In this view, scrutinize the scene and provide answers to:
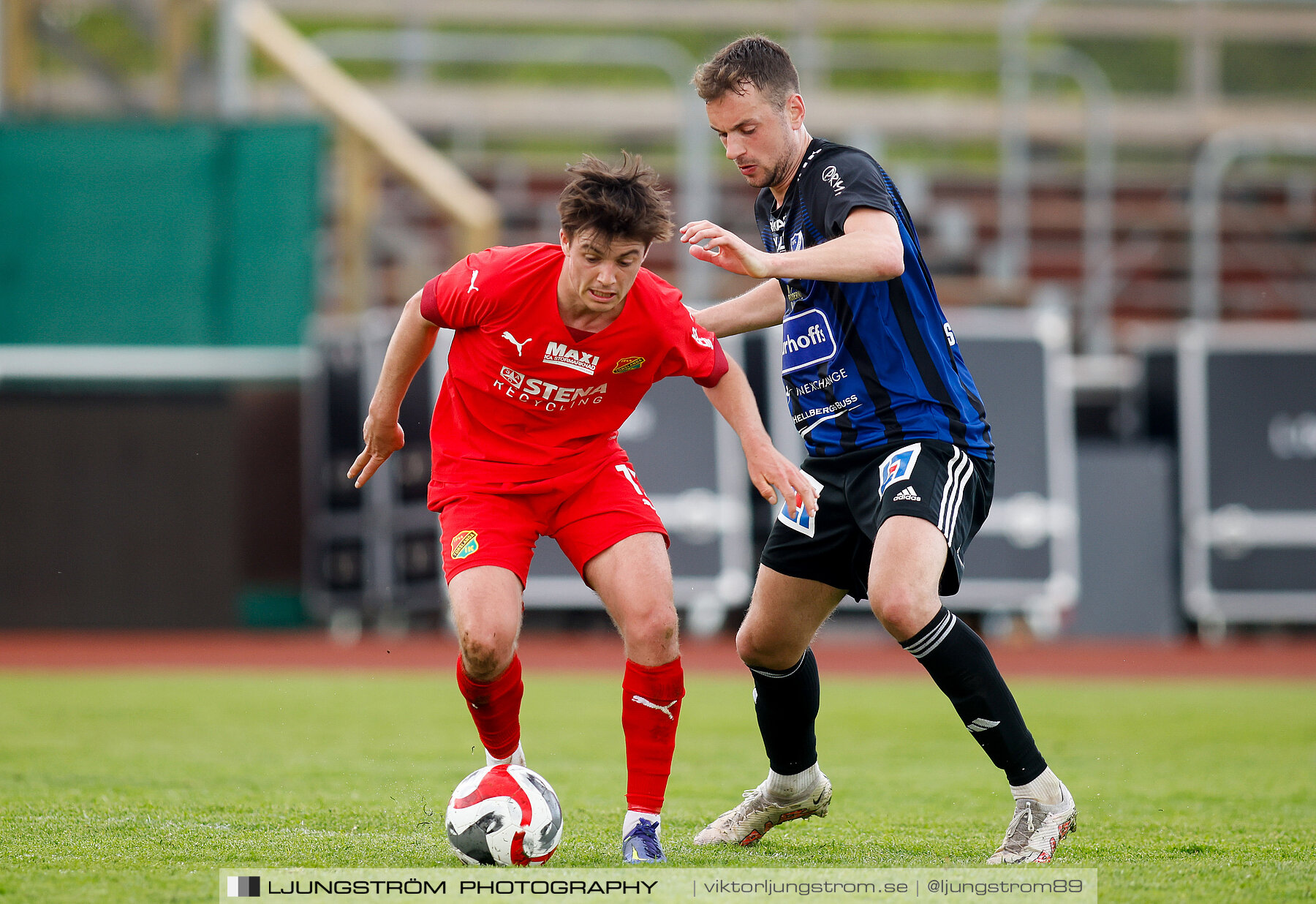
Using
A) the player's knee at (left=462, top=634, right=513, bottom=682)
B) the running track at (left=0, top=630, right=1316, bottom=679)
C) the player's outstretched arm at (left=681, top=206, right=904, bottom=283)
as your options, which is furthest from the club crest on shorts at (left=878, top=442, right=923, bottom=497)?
the running track at (left=0, top=630, right=1316, bottom=679)

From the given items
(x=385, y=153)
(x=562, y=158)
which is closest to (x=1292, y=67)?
(x=562, y=158)

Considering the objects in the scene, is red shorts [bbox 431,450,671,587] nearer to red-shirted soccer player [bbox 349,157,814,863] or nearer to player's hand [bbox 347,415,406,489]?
red-shirted soccer player [bbox 349,157,814,863]

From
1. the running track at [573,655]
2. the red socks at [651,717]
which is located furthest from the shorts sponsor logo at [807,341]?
the running track at [573,655]

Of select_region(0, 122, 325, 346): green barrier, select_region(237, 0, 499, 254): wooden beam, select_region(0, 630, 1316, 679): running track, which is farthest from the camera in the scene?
select_region(237, 0, 499, 254): wooden beam

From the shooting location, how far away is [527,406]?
4852 mm

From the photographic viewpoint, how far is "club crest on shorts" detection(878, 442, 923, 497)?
4.66m

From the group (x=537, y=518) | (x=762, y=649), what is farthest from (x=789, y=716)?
(x=537, y=518)

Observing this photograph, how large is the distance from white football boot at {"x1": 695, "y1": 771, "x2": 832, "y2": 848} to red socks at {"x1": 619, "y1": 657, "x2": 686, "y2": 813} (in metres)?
0.44

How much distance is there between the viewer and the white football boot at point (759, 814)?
4.93m

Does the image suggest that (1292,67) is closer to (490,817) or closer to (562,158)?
(562,158)

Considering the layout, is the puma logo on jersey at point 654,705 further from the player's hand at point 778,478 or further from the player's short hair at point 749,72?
the player's short hair at point 749,72

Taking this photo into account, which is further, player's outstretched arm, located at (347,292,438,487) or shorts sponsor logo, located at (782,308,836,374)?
shorts sponsor logo, located at (782,308,836,374)

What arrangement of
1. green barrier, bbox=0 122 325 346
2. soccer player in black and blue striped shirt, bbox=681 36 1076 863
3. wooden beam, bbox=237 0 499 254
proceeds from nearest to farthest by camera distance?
soccer player in black and blue striped shirt, bbox=681 36 1076 863, green barrier, bbox=0 122 325 346, wooden beam, bbox=237 0 499 254

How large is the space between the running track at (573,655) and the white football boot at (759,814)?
259 inches
